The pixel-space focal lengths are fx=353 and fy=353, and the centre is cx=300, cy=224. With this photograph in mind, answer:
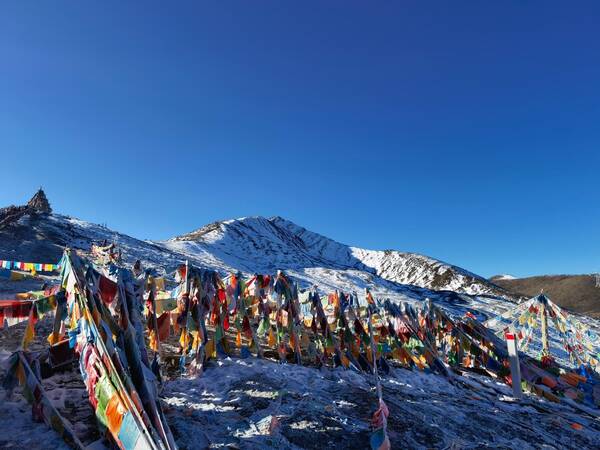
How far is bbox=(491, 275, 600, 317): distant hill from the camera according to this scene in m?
85.3

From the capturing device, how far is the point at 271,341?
10578mm

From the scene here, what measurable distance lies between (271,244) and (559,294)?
81.5 metres

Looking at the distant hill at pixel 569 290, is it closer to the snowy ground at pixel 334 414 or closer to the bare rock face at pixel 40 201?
the snowy ground at pixel 334 414

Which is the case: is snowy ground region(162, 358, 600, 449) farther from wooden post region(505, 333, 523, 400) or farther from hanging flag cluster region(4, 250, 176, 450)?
hanging flag cluster region(4, 250, 176, 450)

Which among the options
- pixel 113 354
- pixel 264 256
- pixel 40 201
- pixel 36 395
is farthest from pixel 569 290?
pixel 40 201

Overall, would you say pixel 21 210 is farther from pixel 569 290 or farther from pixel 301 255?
pixel 569 290

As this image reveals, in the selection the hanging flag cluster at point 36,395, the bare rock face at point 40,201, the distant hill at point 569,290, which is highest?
the bare rock face at point 40,201

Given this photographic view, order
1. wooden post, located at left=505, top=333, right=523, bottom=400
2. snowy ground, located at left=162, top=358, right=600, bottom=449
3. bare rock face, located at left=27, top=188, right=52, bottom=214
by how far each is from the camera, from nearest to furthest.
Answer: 1. snowy ground, located at left=162, top=358, right=600, bottom=449
2. wooden post, located at left=505, top=333, right=523, bottom=400
3. bare rock face, located at left=27, top=188, right=52, bottom=214

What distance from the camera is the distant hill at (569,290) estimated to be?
8531 cm

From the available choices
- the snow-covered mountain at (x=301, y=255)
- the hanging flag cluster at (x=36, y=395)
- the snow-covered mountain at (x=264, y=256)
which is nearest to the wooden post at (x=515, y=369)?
the hanging flag cluster at (x=36, y=395)

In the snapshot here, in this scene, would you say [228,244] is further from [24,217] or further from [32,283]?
[32,283]

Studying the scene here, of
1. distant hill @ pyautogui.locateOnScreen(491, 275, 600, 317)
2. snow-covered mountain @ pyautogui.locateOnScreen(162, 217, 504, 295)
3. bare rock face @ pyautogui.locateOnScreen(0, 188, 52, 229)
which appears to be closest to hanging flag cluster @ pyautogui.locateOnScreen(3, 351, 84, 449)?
bare rock face @ pyautogui.locateOnScreen(0, 188, 52, 229)

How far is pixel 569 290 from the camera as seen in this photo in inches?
3858

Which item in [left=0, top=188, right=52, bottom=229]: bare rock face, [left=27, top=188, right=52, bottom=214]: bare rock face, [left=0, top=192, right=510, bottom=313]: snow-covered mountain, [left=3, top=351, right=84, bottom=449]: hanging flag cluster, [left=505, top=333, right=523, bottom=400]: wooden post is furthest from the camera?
[left=27, top=188, right=52, bottom=214]: bare rock face
